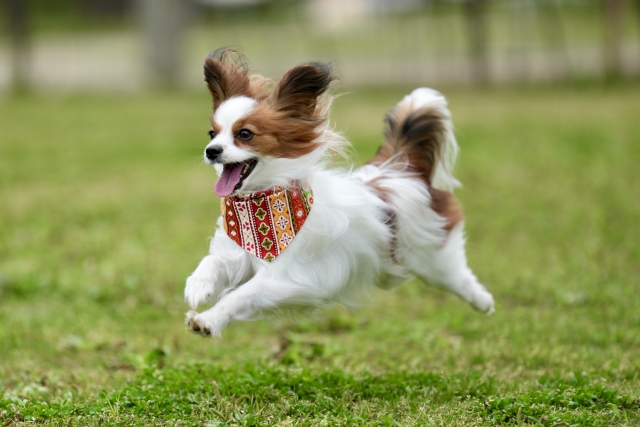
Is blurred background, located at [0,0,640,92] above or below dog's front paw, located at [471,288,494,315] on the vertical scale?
above

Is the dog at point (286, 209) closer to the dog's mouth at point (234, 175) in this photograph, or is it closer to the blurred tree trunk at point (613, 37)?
the dog's mouth at point (234, 175)

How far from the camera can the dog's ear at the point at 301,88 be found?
390cm

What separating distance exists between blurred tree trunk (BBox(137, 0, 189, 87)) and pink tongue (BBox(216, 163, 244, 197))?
55.7 feet

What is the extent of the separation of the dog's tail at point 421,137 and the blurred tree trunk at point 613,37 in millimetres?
12619

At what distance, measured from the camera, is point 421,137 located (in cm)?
484

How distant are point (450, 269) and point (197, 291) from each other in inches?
62.9

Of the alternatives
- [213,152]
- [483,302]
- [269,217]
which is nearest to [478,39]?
[483,302]

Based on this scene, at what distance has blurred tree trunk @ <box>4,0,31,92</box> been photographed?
20109 mm

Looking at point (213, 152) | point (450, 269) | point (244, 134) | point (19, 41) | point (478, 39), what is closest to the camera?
point (213, 152)

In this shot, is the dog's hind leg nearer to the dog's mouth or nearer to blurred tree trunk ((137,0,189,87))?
the dog's mouth

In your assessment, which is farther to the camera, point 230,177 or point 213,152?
point 230,177

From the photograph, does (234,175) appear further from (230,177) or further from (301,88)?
(301,88)

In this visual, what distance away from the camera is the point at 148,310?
6.25 m

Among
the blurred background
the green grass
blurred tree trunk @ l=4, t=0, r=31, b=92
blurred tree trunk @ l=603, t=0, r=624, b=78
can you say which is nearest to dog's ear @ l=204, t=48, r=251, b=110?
the green grass
